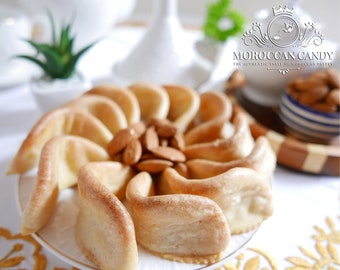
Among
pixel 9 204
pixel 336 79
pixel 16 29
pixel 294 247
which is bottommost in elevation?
pixel 9 204

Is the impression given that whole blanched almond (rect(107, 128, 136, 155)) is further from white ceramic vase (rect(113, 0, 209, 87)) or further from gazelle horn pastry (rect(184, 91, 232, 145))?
white ceramic vase (rect(113, 0, 209, 87))

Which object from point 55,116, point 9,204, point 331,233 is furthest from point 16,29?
point 331,233

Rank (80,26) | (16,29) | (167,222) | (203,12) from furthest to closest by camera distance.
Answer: (203,12) → (80,26) → (16,29) → (167,222)

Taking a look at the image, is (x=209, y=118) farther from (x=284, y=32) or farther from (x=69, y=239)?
(x=69, y=239)

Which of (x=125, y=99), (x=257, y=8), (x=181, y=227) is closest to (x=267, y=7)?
(x=257, y=8)

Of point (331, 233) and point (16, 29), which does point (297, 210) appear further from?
point (16, 29)

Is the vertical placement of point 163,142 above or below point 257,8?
below

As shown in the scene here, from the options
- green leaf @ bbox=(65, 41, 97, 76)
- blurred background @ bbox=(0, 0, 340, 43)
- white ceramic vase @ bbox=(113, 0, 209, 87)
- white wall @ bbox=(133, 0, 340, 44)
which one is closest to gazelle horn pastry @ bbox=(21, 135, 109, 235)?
green leaf @ bbox=(65, 41, 97, 76)
